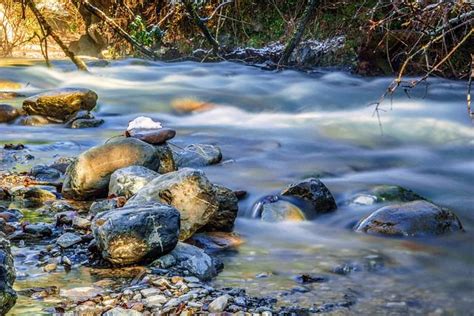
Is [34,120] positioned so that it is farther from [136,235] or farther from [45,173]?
[136,235]

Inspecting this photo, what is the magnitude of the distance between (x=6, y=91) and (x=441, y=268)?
8.41 m

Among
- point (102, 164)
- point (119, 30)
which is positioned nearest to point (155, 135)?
point (102, 164)

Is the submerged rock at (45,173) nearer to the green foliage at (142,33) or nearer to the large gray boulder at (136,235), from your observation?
the green foliage at (142,33)

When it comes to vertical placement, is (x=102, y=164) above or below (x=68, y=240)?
above

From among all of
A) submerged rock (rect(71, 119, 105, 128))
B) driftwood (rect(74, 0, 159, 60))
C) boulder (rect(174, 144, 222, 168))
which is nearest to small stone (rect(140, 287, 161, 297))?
driftwood (rect(74, 0, 159, 60))

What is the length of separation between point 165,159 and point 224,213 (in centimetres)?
143

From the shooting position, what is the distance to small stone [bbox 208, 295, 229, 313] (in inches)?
98.8

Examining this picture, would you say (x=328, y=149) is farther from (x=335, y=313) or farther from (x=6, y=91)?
(x=6, y=91)

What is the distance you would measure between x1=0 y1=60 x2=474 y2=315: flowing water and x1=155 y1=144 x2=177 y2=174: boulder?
0.39 m

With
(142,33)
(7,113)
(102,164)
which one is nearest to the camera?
(102,164)

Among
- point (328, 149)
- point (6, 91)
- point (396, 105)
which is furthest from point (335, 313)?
point (6, 91)

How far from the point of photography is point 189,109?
8.97 metres

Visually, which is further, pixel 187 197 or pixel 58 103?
pixel 58 103

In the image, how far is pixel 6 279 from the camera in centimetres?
238
